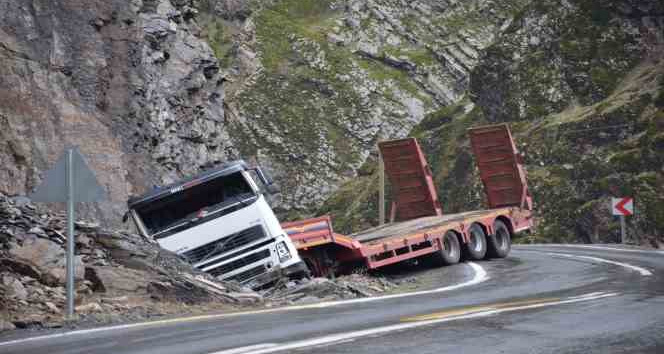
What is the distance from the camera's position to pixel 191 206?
15195 millimetres

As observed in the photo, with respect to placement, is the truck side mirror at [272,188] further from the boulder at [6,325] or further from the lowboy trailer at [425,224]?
the boulder at [6,325]

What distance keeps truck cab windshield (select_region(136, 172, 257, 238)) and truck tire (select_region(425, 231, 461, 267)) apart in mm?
6098

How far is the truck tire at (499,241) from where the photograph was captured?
867 inches

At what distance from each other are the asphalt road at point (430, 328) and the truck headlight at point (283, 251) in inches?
118

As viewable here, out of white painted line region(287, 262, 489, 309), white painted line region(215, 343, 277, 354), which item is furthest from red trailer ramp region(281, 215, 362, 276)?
white painted line region(215, 343, 277, 354)

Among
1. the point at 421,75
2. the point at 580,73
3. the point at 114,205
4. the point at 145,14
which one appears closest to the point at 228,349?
the point at 114,205

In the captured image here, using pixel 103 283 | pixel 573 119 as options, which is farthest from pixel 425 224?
pixel 573 119

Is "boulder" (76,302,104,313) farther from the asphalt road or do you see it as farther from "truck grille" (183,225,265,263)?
"truck grille" (183,225,265,263)

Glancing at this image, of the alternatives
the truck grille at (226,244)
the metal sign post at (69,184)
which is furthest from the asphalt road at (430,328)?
the truck grille at (226,244)

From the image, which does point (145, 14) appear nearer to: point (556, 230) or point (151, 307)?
point (556, 230)

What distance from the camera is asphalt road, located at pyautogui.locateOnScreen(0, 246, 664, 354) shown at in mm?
7008

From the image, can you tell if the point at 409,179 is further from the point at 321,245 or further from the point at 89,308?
the point at 89,308

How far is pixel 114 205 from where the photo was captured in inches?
948

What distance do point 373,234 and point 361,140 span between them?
231 ft
